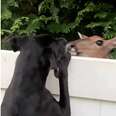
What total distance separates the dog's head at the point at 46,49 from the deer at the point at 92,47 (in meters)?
0.46

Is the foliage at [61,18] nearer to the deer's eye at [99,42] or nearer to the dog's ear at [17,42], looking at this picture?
the deer's eye at [99,42]

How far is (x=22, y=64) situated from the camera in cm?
234

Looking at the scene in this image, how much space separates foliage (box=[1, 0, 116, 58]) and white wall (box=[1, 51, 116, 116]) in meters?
0.45

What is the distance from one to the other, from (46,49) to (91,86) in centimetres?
37

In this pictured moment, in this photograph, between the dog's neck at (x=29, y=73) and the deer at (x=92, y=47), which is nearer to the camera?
the dog's neck at (x=29, y=73)

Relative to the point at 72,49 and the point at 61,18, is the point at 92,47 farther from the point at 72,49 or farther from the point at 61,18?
the point at 61,18

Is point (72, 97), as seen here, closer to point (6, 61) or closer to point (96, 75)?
point (96, 75)

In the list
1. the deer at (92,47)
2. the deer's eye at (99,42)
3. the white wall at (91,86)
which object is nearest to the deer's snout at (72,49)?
the deer at (92,47)

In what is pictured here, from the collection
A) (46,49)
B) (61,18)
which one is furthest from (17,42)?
(61,18)

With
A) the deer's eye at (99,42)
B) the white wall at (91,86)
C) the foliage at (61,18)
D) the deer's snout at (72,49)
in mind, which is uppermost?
the foliage at (61,18)

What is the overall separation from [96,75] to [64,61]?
19 centimetres

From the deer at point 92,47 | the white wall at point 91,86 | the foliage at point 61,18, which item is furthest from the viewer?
the foliage at point 61,18

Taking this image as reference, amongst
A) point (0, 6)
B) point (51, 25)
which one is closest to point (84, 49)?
point (51, 25)

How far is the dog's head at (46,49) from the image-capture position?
2.33 metres
